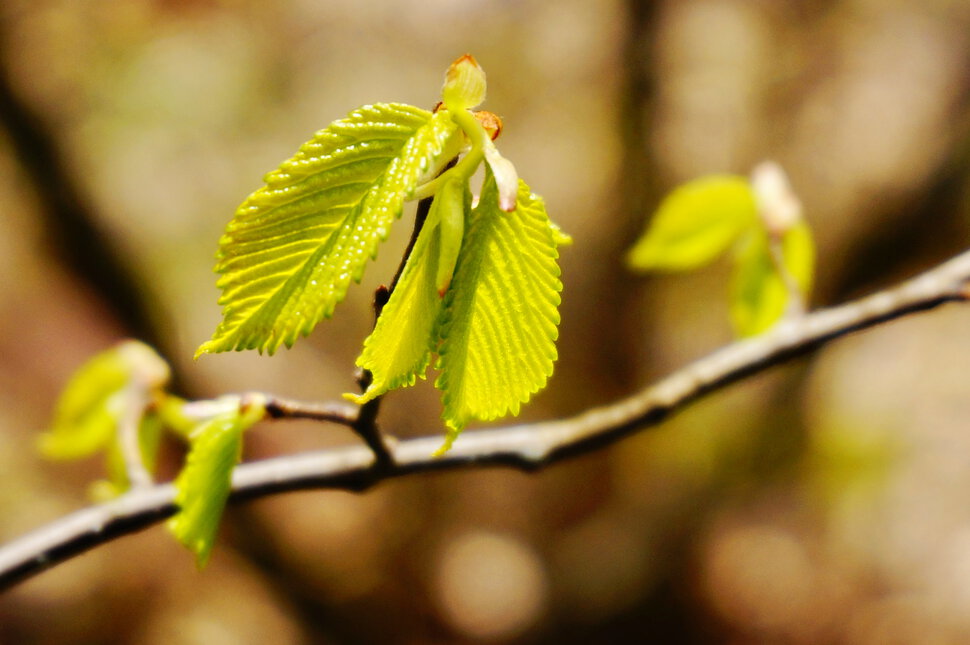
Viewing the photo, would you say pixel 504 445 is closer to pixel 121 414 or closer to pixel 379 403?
pixel 379 403

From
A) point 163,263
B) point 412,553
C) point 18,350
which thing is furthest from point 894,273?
point 18,350

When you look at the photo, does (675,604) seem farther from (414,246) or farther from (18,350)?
(18,350)

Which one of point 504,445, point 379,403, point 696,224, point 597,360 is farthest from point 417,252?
point 597,360

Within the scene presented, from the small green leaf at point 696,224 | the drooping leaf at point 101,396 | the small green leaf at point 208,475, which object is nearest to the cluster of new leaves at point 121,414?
the drooping leaf at point 101,396

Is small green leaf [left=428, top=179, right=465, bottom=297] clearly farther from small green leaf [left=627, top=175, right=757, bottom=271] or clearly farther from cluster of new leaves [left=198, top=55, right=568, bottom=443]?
small green leaf [left=627, top=175, right=757, bottom=271]

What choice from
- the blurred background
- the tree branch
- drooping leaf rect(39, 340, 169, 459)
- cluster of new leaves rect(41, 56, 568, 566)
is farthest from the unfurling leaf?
the blurred background
